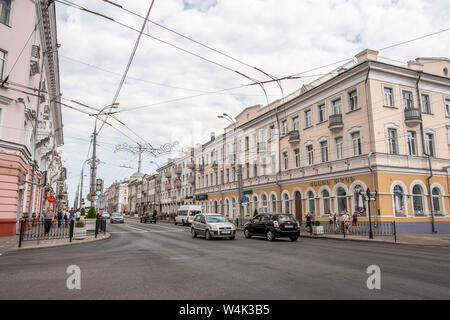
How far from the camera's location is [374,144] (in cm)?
2370

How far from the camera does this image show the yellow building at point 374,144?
23953 millimetres

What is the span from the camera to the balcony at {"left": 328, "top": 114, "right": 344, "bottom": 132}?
1051 inches

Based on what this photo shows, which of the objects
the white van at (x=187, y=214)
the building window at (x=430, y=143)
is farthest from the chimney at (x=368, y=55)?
the white van at (x=187, y=214)

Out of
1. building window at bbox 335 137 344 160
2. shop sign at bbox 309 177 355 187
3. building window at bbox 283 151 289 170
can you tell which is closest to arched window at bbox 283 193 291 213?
building window at bbox 283 151 289 170

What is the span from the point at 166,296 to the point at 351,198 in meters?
22.3

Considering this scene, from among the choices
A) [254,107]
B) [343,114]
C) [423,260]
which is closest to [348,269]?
[423,260]

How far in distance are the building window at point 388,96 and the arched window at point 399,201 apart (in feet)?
20.9

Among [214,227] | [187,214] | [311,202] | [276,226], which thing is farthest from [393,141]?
[187,214]

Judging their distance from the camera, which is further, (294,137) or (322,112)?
(294,137)

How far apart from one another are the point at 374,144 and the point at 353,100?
4560 millimetres

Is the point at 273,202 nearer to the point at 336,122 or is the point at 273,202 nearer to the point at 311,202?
the point at 311,202

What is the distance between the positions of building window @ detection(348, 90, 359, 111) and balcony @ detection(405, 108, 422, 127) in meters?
3.80

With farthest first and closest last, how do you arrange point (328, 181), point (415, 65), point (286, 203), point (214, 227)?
point (286, 203), point (328, 181), point (415, 65), point (214, 227)

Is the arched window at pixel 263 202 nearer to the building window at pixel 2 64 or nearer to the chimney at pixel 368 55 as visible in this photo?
the chimney at pixel 368 55
